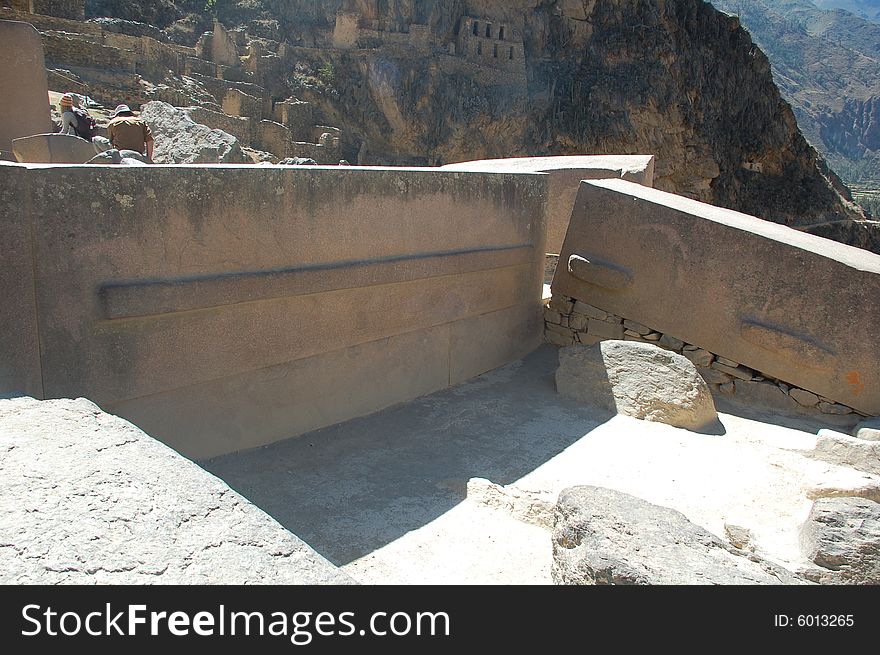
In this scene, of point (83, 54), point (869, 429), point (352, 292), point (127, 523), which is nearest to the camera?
point (127, 523)

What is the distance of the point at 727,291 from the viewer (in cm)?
462

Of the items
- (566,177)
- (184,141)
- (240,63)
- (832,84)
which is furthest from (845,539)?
(832,84)

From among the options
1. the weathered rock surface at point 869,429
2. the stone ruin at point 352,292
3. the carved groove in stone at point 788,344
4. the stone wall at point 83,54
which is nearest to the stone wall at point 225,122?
the stone wall at point 83,54

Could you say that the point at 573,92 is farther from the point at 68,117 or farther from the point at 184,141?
the point at 68,117

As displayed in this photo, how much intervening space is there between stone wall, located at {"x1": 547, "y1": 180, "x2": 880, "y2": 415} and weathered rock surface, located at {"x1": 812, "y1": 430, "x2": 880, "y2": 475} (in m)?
0.71

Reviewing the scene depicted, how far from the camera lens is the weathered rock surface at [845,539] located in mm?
2484

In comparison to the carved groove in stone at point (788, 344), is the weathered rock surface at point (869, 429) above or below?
below

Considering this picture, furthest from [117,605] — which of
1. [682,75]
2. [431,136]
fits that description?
[682,75]

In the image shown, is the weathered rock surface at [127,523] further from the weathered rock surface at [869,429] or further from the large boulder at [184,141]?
the large boulder at [184,141]

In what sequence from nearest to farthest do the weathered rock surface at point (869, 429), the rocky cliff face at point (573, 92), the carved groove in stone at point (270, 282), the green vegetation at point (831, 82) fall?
the carved groove in stone at point (270, 282), the weathered rock surface at point (869, 429), the rocky cliff face at point (573, 92), the green vegetation at point (831, 82)

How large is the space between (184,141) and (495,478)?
4413 millimetres

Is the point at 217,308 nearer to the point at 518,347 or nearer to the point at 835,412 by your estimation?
the point at 518,347

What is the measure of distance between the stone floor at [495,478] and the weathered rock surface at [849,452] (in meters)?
0.12

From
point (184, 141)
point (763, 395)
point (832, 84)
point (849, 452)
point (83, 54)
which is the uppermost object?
point (832, 84)
